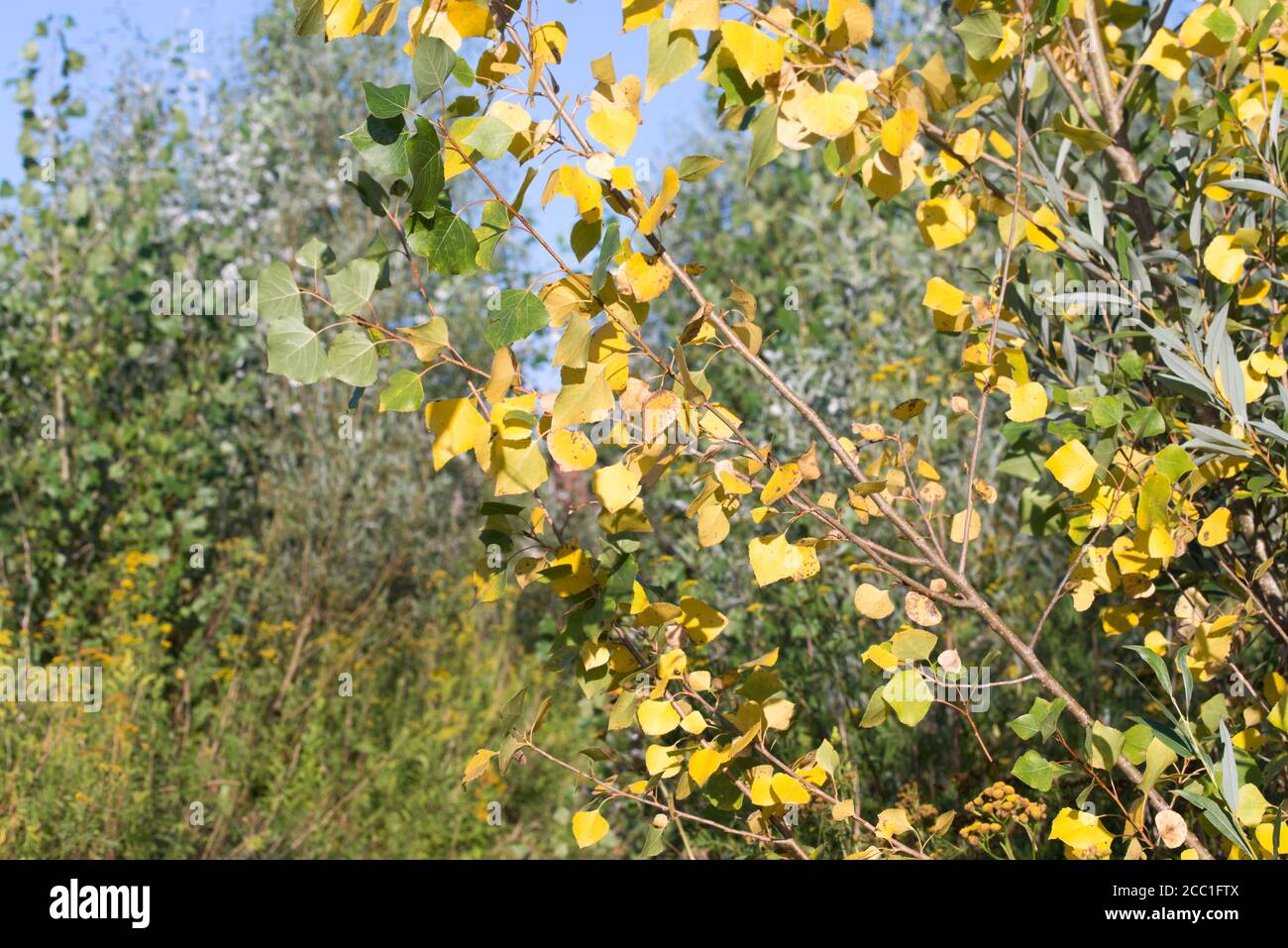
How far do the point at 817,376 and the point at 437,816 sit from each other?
1.92 meters

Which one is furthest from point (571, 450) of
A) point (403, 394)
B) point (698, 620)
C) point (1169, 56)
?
point (1169, 56)

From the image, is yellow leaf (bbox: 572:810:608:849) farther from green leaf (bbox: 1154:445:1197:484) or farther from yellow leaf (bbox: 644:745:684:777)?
green leaf (bbox: 1154:445:1197:484)

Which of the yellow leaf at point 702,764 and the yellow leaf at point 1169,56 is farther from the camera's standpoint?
the yellow leaf at point 1169,56

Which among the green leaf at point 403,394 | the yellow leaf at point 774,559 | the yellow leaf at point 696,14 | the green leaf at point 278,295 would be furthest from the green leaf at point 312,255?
the yellow leaf at point 774,559

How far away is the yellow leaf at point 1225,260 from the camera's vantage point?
50.1 inches

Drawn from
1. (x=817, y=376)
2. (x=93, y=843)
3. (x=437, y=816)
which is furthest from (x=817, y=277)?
(x=93, y=843)

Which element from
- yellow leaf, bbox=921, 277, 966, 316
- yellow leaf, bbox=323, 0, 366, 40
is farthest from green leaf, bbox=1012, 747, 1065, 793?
yellow leaf, bbox=323, 0, 366, 40

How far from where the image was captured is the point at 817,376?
3.72 m

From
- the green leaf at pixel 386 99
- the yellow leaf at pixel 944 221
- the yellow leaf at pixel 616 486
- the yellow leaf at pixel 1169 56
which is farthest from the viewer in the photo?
the yellow leaf at pixel 1169 56

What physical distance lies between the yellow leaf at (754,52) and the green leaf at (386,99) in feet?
0.93

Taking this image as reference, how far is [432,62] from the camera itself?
0.92 metres

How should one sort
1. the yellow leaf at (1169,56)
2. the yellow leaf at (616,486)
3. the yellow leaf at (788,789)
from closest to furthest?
the yellow leaf at (616,486)
the yellow leaf at (788,789)
the yellow leaf at (1169,56)

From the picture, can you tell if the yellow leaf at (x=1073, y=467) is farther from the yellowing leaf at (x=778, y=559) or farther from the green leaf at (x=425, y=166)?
the green leaf at (x=425, y=166)

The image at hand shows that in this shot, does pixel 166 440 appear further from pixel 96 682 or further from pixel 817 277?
pixel 817 277
